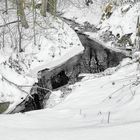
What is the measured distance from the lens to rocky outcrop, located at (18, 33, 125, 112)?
502 inches

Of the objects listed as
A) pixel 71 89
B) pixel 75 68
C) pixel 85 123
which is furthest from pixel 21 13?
pixel 85 123

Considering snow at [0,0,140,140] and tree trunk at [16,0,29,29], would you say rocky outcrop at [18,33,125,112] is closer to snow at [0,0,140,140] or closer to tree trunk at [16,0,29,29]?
snow at [0,0,140,140]

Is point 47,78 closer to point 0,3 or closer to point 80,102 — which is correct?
point 80,102

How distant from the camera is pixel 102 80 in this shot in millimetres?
11164

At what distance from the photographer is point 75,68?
621 inches

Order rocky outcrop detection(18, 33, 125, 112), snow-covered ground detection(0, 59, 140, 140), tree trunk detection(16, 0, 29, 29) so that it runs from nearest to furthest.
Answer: snow-covered ground detection(0, 59, 140, 140) → rocky outcrop detection(18, 33, 125, 112) → tree trunk detection(16, 0, 29, 29)

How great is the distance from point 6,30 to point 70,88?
5917mm

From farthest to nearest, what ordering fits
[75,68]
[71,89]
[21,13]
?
[21,13] < [75,68] < [71,89]

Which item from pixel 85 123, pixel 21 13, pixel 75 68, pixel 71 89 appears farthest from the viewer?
pixel 21 13

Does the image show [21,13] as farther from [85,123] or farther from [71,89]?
[85,123]

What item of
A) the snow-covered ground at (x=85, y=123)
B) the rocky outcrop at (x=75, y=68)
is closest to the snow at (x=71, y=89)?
the snow-covered ground at (x=85, y=123)

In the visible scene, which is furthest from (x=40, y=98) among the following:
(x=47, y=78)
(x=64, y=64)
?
(x=64, y=64)

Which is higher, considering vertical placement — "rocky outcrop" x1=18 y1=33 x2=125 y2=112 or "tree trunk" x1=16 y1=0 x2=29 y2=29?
"tree trunk" x1=16 y1=0 x2=29 y2=29

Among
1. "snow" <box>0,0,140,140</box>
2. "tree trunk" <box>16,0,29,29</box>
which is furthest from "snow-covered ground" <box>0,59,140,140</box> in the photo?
"tree trunk" <box>16,0,29,29</box>
